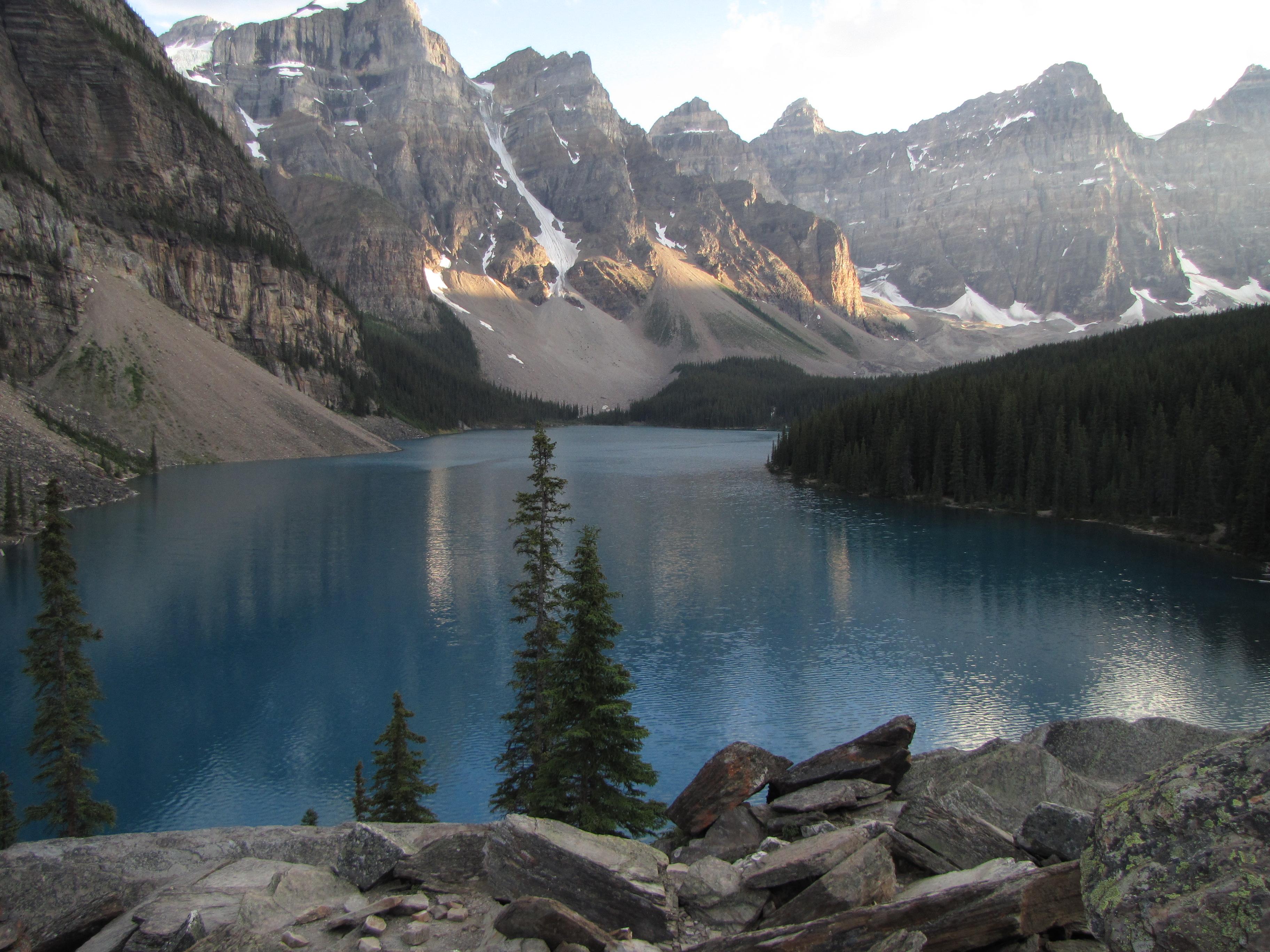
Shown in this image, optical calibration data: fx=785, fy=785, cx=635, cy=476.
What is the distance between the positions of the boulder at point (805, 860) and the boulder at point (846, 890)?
0.24m

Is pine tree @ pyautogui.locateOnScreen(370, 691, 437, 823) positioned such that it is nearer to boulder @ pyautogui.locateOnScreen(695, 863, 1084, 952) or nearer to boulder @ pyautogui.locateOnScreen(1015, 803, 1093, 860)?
boulder @ pyautogui.locateOnScreen(695, 863, 1084, 952)

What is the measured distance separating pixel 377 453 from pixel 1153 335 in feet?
324

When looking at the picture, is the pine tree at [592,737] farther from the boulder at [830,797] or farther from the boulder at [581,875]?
the boulder at [581,875]

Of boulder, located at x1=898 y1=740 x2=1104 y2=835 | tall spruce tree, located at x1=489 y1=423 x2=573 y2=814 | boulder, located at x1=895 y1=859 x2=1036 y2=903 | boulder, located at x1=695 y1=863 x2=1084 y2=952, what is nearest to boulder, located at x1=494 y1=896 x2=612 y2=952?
boulder, located at x1=695 y1=863 x2=1084 y2=952

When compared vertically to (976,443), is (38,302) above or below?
above

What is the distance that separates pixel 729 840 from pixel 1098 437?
6630 centimetres

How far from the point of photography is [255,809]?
19.2 metres

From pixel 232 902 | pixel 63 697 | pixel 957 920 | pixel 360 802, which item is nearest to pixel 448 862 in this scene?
pixel 232 902

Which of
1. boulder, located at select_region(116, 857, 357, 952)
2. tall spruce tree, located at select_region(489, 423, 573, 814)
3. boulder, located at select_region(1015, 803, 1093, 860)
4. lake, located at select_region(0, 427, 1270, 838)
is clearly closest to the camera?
boulder, located at select_region(1015, 803, 1093, 860)

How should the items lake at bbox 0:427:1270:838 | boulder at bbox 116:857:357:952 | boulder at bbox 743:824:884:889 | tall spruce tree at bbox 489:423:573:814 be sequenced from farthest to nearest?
lake at bbox 0:427:1270:838 → tall spruce tree at bbox 489:423:573:814 → boulder at bbox 116:857:357:952 → boulder at bbox 743:824:884:889

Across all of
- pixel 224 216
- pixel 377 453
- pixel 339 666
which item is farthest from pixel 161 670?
pixel 224 216

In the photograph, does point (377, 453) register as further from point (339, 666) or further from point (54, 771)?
point (54, 771)

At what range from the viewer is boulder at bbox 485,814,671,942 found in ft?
26.3

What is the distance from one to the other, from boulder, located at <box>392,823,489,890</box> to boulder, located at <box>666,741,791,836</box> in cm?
331
